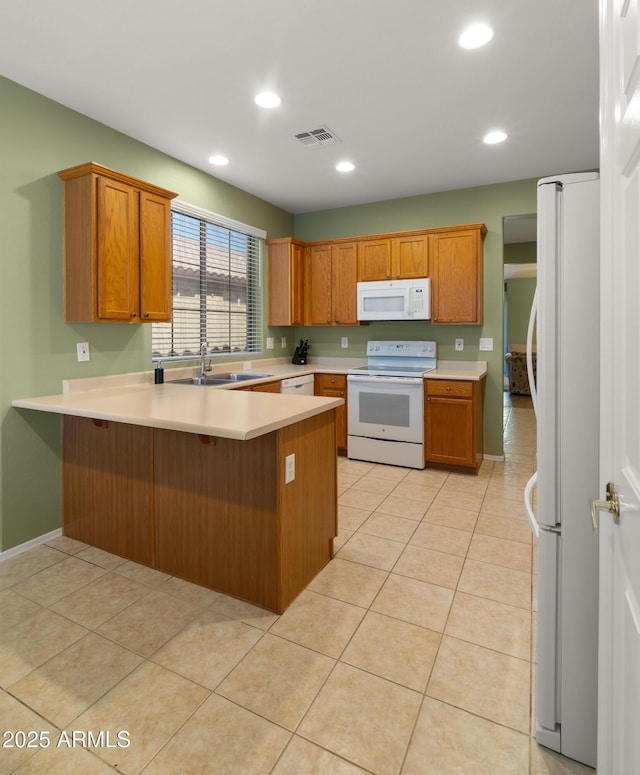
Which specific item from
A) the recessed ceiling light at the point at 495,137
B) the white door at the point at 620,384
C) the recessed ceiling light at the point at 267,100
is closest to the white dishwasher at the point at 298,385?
the recessed ceiling light at the point at 267,100

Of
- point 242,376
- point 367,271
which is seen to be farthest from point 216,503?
point 367,271

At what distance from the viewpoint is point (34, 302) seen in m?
2.68

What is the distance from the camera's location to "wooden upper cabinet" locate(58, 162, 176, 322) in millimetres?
2686

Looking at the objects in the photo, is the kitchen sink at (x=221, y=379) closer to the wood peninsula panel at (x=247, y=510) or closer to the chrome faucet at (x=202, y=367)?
the chrome faucet at (x=202, y=367)

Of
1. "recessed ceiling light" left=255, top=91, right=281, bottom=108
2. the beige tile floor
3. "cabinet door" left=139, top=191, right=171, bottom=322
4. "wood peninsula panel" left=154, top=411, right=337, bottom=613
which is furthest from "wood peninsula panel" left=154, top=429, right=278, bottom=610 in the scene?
"recessed ceiling light" left=255, top=91, right=281, bottom=108

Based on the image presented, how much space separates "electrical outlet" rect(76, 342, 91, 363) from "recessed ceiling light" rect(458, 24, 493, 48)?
281cm

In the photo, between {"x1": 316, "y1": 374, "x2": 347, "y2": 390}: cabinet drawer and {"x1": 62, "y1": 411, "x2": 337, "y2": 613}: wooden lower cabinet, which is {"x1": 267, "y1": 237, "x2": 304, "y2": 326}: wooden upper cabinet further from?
{"x1": 62, "y1": 411, "x2": 337, "y2": 613}: wooden lower cabinet

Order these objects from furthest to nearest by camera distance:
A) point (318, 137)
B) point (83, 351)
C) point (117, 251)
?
1. point (318, 137)
2. point (83, 351)
3. point (117, 251)

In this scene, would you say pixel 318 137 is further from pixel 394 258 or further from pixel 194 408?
pixel 194 408

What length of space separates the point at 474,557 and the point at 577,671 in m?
1.31

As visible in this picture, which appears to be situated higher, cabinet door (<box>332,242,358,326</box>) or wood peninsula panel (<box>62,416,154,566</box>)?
cabinet door (<box>332,242,358,326</box>)

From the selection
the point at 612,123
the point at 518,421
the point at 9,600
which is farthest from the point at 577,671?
the point at 518,421

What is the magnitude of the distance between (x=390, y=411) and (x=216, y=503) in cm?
242

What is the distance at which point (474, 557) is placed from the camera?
2553 mm
